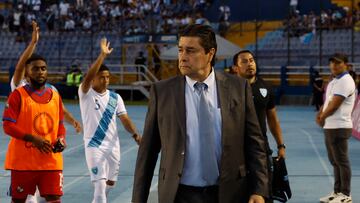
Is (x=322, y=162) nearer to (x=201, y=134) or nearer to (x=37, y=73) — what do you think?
(x=37, y=73)

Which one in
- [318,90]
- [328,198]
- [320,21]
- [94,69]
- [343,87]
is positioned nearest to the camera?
[94,69]

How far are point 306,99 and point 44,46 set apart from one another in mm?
16256

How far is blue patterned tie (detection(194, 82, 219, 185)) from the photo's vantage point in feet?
13.6

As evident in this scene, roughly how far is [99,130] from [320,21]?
2883 centimetres

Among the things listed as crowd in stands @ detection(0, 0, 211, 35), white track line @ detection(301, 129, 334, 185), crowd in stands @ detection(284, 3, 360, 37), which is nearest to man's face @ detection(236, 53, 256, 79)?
white track line @ detection(301, 129, 334, 185)

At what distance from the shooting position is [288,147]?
16.4 meters

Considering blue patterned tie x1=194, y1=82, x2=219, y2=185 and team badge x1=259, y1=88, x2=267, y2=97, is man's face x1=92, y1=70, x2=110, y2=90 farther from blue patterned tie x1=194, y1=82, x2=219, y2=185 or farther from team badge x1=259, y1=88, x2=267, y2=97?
blue patterned tie x1=194, y1=82, x2=219, y2=185

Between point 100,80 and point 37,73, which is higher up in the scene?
point 37,73

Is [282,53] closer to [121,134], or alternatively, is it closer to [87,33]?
[87,33]

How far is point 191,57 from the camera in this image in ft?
13.5

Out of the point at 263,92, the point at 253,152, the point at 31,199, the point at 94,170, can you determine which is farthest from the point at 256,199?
the point at 94,170

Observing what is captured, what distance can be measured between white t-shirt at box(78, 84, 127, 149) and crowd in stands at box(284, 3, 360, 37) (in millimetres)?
27366

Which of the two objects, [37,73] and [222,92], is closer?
[222,92]

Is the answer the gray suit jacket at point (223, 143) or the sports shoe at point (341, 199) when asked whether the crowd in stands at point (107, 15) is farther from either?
the gray suit jacket at point (223, 143)
